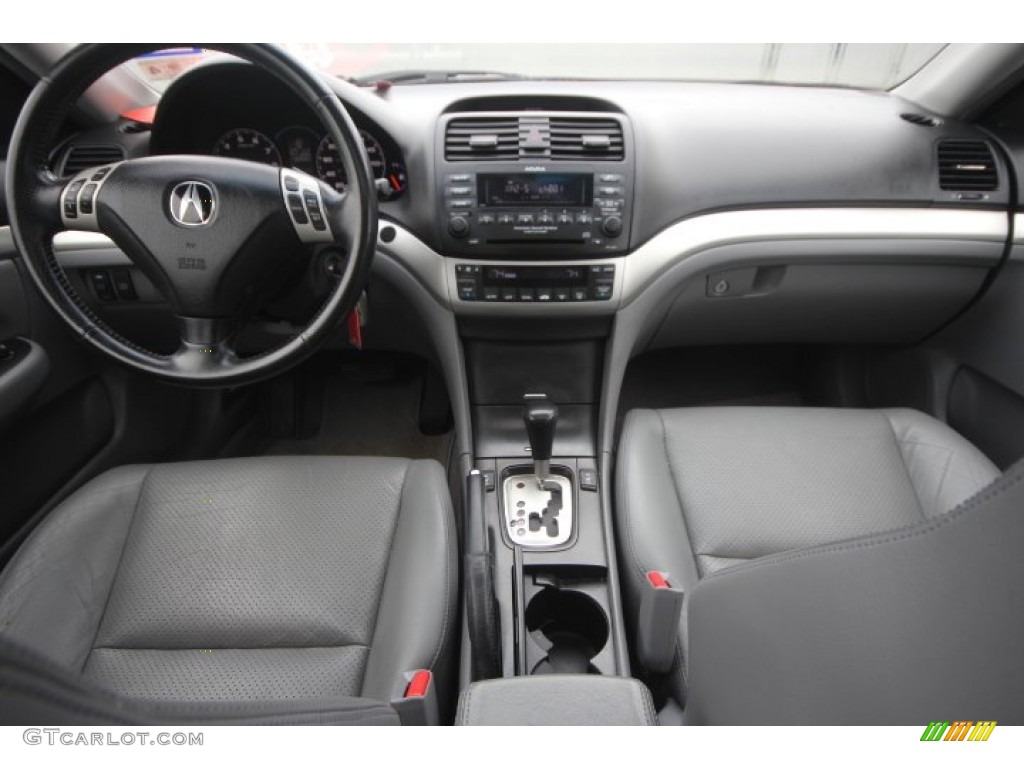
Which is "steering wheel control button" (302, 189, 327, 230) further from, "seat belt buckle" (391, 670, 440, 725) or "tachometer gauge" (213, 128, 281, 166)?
"seat belt buckle" (391, 670, 440, 725)

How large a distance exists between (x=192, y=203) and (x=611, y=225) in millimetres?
782

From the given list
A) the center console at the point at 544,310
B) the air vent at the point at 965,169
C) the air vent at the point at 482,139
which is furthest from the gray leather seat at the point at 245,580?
the air vent at the point at 965,169

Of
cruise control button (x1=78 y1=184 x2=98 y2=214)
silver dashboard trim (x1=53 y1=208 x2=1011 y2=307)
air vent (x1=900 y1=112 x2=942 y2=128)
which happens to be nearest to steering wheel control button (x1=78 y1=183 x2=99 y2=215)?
cruise control button (x1=78 y1=184 x2=98 y2=214)

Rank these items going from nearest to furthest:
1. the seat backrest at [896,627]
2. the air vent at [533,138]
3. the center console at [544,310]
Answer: the seat backrest at [896,627]
the center console at [544,310]
the air vent at [533,138]

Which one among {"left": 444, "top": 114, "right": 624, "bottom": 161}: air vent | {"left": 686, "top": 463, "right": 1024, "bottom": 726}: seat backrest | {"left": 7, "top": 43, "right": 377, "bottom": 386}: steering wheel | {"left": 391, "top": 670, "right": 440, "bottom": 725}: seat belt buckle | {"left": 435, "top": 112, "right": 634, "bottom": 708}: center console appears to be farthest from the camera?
{"left": 444, "top": 114, "right": 624, "bottom": 161}: air vent

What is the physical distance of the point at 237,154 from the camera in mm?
1328

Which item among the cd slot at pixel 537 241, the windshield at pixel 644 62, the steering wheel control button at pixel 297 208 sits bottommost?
the cd slot at pixel 537 241

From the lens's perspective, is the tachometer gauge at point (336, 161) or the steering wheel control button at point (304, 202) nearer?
the steering wheel control button at point (304, 202)

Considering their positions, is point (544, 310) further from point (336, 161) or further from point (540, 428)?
point (336, 161)

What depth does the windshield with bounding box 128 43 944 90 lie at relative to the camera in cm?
141

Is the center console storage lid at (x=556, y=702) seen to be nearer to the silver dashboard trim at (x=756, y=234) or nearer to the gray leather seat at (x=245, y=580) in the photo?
the gray leather seat at (x=245, y=580)

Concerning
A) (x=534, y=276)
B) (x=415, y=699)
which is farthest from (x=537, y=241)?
(x=415, y=699)

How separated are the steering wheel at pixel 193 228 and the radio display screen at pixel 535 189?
335 millimetres

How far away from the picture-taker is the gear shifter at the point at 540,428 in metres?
1.18
